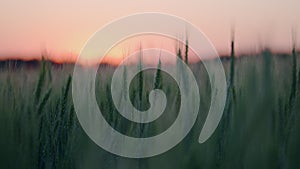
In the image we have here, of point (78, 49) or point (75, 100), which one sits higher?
point (78, 49)

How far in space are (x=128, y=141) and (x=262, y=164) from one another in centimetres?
33

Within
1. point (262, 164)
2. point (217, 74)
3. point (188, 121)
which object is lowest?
point (262, 164)

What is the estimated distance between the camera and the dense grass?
97 centimetres

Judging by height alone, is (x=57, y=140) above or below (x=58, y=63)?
below

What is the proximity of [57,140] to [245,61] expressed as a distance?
0.47 meters

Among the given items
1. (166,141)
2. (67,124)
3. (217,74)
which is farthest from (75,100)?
(217,74)

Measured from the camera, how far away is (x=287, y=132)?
1036mm

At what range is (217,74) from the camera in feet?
3.36

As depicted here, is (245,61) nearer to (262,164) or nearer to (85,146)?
(262,164)

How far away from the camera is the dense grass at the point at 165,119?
0.97 meters

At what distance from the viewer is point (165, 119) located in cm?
101

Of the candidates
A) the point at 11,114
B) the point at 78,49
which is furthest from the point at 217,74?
the point at 11,114

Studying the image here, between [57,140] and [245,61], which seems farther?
[245,61]

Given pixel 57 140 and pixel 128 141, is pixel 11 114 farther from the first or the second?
pixel 128 141
